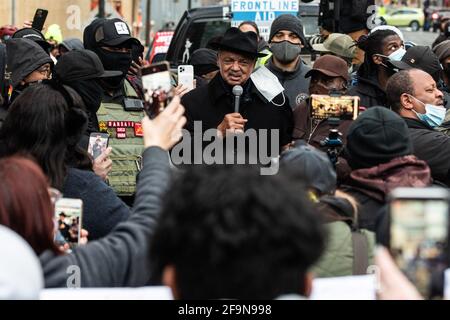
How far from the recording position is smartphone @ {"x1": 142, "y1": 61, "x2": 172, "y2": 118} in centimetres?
371

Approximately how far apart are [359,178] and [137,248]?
5.48 feet

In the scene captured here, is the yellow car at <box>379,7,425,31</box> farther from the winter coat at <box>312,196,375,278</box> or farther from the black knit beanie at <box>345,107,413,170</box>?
the winter coat at <box>312,196,375,278</box>

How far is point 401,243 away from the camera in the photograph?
8.17 ft

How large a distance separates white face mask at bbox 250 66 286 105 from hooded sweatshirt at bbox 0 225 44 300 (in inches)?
180

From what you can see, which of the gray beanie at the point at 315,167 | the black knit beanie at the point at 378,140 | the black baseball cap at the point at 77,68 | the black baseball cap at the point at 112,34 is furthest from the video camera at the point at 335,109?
the black baseball cap at the point at 112,34

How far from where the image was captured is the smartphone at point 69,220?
3.98 m

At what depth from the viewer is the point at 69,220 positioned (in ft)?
13.2

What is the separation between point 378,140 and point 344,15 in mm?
7122

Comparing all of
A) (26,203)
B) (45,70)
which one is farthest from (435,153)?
(26,203)
